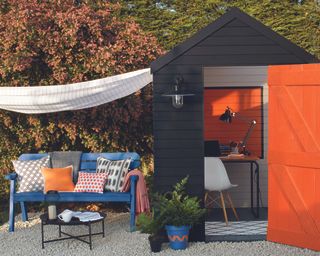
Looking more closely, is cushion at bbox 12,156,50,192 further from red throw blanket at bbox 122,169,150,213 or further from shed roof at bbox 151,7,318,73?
shed roof at bbox 151,7,318,73

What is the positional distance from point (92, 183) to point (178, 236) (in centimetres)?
167

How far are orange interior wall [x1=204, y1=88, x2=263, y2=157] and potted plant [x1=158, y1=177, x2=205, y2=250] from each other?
2.31 metres

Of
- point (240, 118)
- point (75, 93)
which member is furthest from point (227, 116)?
point (75, 93)

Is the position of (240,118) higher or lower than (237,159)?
higher

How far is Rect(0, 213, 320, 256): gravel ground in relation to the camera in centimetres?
627

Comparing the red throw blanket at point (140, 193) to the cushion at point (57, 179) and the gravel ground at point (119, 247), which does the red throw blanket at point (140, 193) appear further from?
the cushion at point (57, 179)

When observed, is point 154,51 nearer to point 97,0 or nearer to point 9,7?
point 97,0

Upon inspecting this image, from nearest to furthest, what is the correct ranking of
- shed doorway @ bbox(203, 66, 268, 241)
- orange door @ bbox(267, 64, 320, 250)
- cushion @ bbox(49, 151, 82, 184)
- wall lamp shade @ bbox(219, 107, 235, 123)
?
orange door @ bbox(267, 64, 320, 250)
cushion @ bbox(49, 151, 82, 184)
wall lamp shade @ bbox(219, 107, 235, 123)
shed doorway @ bbox(203, 66, 268, 241)

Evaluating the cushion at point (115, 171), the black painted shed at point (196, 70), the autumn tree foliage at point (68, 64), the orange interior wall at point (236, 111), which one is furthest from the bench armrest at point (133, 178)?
the orange interior wall at point (236, 111)

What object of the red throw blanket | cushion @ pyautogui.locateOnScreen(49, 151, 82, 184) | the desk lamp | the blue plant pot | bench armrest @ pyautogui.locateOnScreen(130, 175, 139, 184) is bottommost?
the blue plant pot

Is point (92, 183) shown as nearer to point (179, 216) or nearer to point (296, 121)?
point (179, 216)

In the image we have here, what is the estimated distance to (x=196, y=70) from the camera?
6562 mm

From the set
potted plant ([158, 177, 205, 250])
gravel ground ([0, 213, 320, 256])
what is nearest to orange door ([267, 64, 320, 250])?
gravel ground ([0, 213, 320, 256])

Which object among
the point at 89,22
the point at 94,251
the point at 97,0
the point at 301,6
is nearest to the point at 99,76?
the point at 89,22
